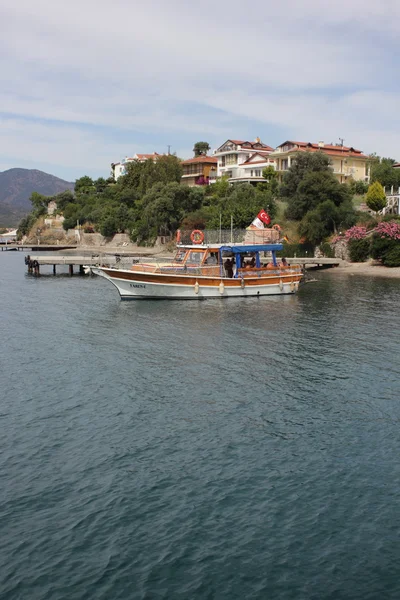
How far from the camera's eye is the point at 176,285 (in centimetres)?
4547

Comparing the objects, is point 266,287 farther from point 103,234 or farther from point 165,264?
point 103,234

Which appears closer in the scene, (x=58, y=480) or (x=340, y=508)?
(x=340, y=508)

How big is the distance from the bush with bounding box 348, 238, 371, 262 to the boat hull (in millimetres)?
27262

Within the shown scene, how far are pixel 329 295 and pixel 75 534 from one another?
38.6 metres

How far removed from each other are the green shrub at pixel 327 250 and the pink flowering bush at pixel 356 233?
151 inches

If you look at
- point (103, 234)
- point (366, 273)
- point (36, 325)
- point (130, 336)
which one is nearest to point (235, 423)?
point (130, 336)

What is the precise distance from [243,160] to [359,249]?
4579 cm

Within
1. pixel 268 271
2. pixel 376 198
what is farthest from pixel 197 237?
pixel 376 198

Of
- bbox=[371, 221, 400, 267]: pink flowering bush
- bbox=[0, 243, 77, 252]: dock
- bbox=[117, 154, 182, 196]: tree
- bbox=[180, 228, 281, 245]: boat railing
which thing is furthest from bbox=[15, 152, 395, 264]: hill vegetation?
bbox=[180, 228, 281, 245]: boat railing

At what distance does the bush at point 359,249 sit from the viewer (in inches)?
2815

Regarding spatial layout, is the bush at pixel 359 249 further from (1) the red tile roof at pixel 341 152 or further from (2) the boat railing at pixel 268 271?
(1) the red tile roof at pixel 341 152

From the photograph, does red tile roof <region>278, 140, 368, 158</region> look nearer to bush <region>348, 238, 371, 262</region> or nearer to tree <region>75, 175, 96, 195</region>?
bush <region>348, 238, 371, 262</region>

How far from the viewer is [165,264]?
155 ft

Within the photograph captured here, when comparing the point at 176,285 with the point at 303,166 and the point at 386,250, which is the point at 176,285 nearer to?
the point at 386,250
